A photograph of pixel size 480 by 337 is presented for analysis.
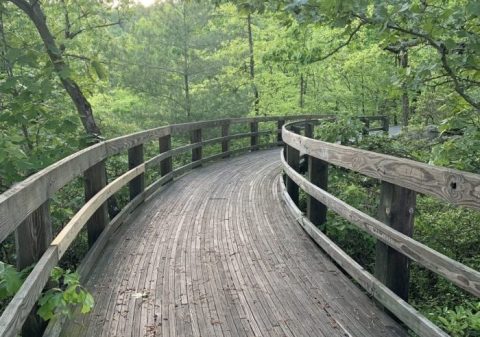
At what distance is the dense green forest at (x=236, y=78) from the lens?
3.55 metres

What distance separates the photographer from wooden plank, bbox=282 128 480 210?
223 cm

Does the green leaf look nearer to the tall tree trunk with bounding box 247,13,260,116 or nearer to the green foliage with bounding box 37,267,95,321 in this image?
the green foliage with bounding box 37,267,95,321

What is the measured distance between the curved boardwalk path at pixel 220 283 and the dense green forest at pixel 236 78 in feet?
2.37

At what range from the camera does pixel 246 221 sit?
5613mm

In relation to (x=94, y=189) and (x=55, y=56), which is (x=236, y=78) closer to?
(x=55, y=56)

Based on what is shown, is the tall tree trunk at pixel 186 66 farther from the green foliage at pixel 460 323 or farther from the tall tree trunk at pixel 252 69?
the green foliage at pixel 460 323

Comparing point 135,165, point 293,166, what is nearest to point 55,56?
point 135,165

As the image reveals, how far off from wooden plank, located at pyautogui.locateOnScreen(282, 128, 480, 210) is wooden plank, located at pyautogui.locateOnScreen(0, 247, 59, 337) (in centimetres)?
219

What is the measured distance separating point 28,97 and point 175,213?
232 centimetres

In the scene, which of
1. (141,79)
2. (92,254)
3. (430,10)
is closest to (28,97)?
(92,254)

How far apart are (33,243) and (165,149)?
210 inches

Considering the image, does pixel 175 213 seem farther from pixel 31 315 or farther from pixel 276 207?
pixel 31 315

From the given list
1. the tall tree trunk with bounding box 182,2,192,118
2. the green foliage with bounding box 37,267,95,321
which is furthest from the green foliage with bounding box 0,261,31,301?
the tall tree trunk with bounding box 182,2,192,118

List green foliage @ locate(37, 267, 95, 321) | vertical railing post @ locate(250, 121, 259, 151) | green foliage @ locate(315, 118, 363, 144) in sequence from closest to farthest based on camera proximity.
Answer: green foliage @ locate(37, 267, 95, 321) → green foliage @ locate(315, 118, 363, 144) → vertical railing post @ locate(250, 121, 259, 151)
